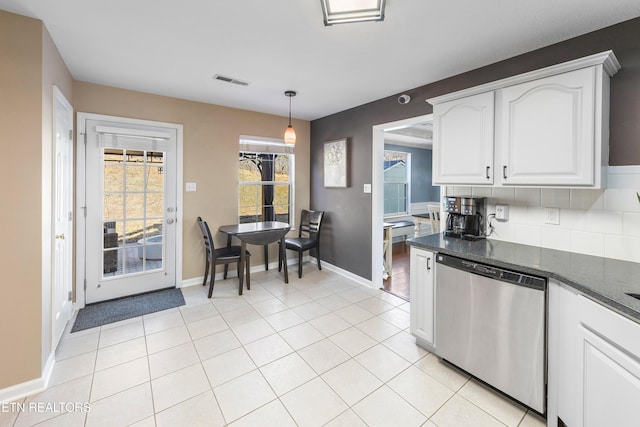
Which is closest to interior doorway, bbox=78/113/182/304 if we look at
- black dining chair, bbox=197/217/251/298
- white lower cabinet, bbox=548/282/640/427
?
black dining chair, bbox=197/217/251/298

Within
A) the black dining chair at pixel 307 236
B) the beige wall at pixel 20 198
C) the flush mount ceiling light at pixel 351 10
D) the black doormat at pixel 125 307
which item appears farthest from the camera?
the black dining chair at pixel 307 236

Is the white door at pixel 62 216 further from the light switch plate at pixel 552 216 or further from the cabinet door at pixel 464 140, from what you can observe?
the light switch plate at pixel 552 216

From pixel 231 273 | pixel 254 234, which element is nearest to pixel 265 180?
pixel 254 234

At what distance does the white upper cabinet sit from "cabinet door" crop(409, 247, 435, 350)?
0.72 metres

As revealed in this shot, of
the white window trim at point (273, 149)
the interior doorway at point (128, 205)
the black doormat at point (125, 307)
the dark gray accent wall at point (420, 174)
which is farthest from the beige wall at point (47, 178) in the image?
the dark gray accent wall at point (420, 174)

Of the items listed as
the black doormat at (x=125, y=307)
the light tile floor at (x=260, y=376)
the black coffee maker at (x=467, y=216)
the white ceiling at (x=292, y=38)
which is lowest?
the light tile floor at (x=260, y=376)

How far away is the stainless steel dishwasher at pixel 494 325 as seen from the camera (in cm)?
158

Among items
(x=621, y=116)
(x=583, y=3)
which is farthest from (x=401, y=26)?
(x=621, y=116)

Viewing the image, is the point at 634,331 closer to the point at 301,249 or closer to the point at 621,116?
the point at 621,116

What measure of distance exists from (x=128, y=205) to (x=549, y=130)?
159 inches

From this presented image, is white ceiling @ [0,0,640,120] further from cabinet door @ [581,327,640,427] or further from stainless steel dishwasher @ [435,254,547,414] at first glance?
cabinet door @ [581,327,640,427]

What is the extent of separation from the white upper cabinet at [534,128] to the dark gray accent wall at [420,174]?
4.45 metres

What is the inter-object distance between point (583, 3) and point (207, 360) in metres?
3.42

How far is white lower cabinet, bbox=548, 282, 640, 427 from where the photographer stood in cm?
116
